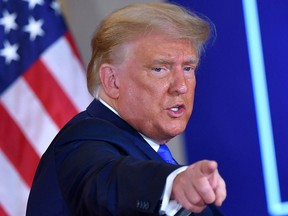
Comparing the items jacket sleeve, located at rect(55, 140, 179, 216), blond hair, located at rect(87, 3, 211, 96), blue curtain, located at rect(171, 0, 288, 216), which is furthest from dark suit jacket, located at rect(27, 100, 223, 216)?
blue curtain, located at rect(171, 0, 288, 216)

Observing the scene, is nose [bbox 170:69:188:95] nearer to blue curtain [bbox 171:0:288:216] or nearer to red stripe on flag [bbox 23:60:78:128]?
red stripe on flag [bbox 23:60:78:128]

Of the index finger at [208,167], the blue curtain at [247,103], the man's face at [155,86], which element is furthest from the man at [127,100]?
the blue curtain at [247,103]

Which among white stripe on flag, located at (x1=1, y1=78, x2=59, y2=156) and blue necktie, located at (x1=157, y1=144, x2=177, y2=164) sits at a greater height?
white stripe on flag, located at (x1=1, y1=78, x2=59, y2=156)

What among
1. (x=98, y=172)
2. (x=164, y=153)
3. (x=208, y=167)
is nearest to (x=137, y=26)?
(x=164, y=153)

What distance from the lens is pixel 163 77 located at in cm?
141

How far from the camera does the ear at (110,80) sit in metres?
1.45

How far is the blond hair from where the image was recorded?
139cm

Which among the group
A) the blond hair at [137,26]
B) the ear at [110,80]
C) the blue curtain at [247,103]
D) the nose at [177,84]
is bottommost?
the blue curtain at [247,103]

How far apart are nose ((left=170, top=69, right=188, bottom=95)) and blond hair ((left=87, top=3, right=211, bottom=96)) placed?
0.24 feet

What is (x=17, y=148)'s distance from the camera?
206cm

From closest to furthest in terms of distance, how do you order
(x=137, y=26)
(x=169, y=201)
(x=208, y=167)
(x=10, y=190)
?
(x=208, y=167), (x=169, y=201), (x=137, y=26), (x=10, y=190)

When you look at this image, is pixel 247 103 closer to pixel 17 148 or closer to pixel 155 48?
pixel 17 148

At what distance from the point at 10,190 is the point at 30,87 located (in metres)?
0.29

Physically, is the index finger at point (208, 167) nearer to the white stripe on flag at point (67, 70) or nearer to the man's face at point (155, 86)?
the man's face at point (155, 86)
